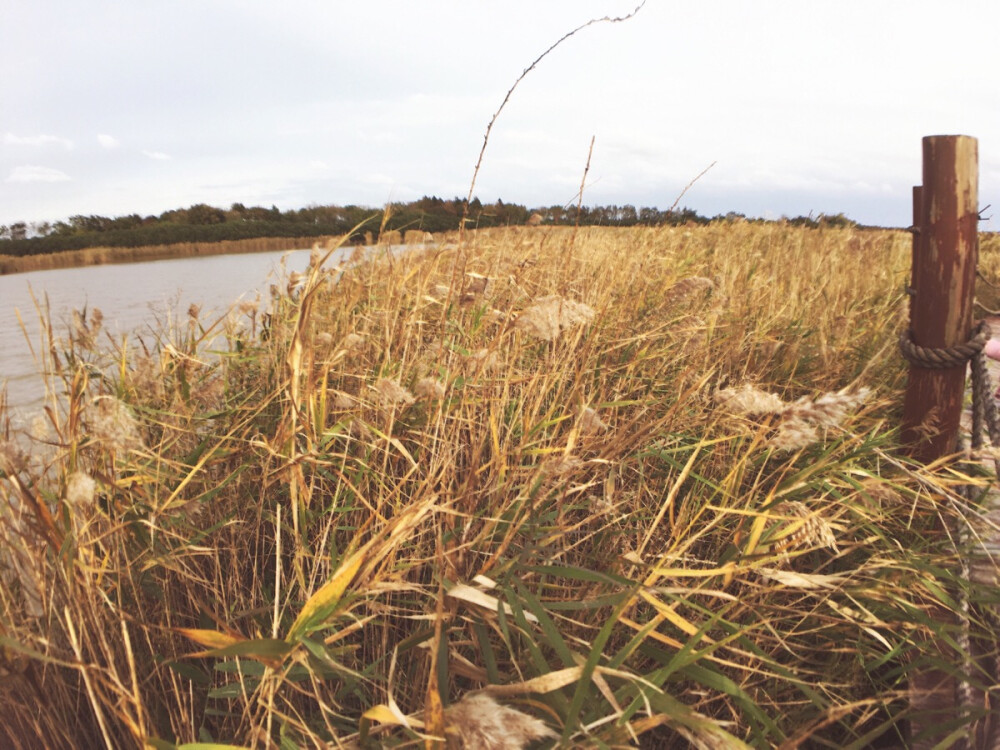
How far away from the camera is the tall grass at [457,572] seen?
1.09m

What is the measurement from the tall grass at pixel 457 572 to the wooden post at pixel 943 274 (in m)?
0.24

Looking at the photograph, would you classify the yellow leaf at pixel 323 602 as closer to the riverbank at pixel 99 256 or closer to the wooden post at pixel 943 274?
the wooden post at pixel 943 274

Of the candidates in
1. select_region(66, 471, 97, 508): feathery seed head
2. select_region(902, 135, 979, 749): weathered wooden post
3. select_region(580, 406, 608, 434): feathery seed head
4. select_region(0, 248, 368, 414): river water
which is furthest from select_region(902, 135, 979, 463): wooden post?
select_region(0, 248, 368, 414): river water

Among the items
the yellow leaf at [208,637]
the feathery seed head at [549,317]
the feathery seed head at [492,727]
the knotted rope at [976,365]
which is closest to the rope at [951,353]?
the knotted rope at [976,365]

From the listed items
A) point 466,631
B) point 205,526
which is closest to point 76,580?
point 205,526

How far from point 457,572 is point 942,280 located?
199 cm

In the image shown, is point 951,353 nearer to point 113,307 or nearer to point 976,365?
point 976,365

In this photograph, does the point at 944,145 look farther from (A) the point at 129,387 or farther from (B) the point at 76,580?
(A) the point at 129,387

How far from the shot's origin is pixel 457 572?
133 centimetres

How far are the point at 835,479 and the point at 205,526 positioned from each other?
1.97 meters

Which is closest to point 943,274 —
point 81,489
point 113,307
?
point 81,489

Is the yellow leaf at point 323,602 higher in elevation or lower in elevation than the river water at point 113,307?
lower

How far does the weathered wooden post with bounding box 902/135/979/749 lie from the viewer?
2002mm

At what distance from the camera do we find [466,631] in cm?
145
